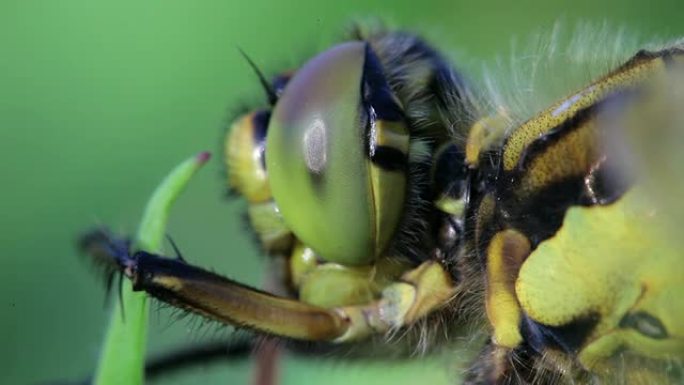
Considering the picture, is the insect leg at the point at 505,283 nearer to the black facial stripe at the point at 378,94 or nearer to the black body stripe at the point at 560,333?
the black body stripe at the point at 560,333

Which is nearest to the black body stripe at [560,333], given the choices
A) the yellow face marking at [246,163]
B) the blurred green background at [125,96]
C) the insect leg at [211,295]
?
the insect leg at [211,295]

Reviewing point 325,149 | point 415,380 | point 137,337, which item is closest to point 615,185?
point 325,149

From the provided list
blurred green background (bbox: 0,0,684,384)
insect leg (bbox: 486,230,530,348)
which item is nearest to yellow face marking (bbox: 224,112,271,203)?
insect leg (bbox: 486,230,530,348)

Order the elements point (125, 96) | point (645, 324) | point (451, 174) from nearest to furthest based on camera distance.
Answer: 1. point (645, 324)
2. point (451, 174)
3. point (125, 96)

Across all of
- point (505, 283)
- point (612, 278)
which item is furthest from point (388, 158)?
point (612, 278)

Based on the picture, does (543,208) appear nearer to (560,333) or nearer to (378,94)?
(560,333)

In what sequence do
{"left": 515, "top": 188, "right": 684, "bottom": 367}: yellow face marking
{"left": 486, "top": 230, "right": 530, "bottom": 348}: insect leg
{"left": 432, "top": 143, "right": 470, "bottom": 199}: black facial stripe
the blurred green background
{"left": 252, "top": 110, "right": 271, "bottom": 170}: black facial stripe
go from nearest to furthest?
{"left": 515, "top": 188, "right": 684, "bottom": 367}: yellow face marking
{"left": 486, "top": 230, "right": 530, "bottom": 348}: insect leg
{"left": 432, "top": 143, "right": 470, "bottom": 199}: black facial stripe
{"left": 252, "top": 110, "right": 271, "bottom": 170}: black facial stripe
the blurred green background

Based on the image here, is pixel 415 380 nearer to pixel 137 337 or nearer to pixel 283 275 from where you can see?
pixel 283 275

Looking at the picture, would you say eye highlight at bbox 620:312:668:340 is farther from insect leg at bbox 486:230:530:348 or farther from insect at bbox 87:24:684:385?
insect leg at bbox 486:230:530:348

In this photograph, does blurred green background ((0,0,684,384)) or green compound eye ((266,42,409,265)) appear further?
blurred green background ((0,0,684,384))
